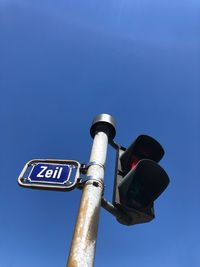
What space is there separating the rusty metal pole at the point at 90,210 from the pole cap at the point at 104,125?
0.09 ft

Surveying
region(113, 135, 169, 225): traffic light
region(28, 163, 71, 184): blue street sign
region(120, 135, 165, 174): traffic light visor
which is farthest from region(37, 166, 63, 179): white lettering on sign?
region(120, 135, 165, 174): traffic light visor

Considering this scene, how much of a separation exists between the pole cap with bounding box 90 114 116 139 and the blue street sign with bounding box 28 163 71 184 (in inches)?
19.9

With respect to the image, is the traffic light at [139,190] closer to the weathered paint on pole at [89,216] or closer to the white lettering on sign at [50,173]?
the weathered paint on pole at [89,216]

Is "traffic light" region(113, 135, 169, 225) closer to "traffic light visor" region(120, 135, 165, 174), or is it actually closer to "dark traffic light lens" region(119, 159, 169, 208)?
"dark traffic light lens" region(119, 159, 169, 208)

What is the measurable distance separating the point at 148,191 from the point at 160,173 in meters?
0.17

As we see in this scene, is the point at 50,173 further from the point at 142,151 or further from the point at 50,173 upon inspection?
the point at 142,151

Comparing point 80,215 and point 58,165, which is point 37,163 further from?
point 80,215

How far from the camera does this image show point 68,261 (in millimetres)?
1648

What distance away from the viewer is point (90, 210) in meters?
1.89

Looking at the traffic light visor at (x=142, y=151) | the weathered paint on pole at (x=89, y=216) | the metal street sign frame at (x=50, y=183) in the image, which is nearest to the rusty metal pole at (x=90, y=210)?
the weathered paint on pole at (x=89, y=216)

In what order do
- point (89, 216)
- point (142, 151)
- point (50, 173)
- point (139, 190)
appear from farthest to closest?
point (142, 151), point (50, 173), point (139, 190), point (89, 216)

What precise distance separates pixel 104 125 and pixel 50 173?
27.7 inches

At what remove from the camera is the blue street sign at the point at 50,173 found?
224cm

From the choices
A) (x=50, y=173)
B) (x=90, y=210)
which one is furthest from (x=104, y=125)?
(x=90, y=210)
